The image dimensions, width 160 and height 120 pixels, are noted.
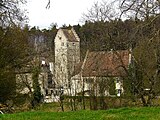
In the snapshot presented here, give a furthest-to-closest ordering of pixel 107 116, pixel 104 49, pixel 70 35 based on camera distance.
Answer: pixel 70 35 → pixel 104 49 → pixel 107 116

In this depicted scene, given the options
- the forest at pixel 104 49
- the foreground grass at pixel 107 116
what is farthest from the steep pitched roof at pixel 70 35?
the foreground grass at pixel 107 116

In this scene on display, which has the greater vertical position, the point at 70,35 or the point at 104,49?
the point at 70,35

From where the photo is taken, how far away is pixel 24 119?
11164mm

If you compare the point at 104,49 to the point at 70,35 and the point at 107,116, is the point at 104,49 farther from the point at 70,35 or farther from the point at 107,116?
the point at 70,35

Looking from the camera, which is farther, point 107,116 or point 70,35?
point 70,35

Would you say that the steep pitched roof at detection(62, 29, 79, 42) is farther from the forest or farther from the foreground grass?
the foreground grass

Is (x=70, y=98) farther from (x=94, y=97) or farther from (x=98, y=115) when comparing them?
(x=98, y=115)

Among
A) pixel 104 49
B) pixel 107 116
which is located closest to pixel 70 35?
pixel 104 49

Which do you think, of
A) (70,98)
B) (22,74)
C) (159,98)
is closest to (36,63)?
(22,74)

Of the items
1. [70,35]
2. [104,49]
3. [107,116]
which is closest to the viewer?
[107,116]

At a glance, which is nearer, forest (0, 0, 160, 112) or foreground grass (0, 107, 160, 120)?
foreground grass (0, 107, 160, 120)

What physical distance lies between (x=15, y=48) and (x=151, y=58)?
931 centimetres

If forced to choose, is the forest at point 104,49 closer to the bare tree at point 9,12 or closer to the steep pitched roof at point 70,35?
the bare tree at point 9,12

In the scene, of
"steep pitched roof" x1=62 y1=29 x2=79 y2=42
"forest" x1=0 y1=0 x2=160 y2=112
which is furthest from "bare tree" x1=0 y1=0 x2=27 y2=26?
"steep pitched roof" x1=62 y1=29 x2=79 y2=42
